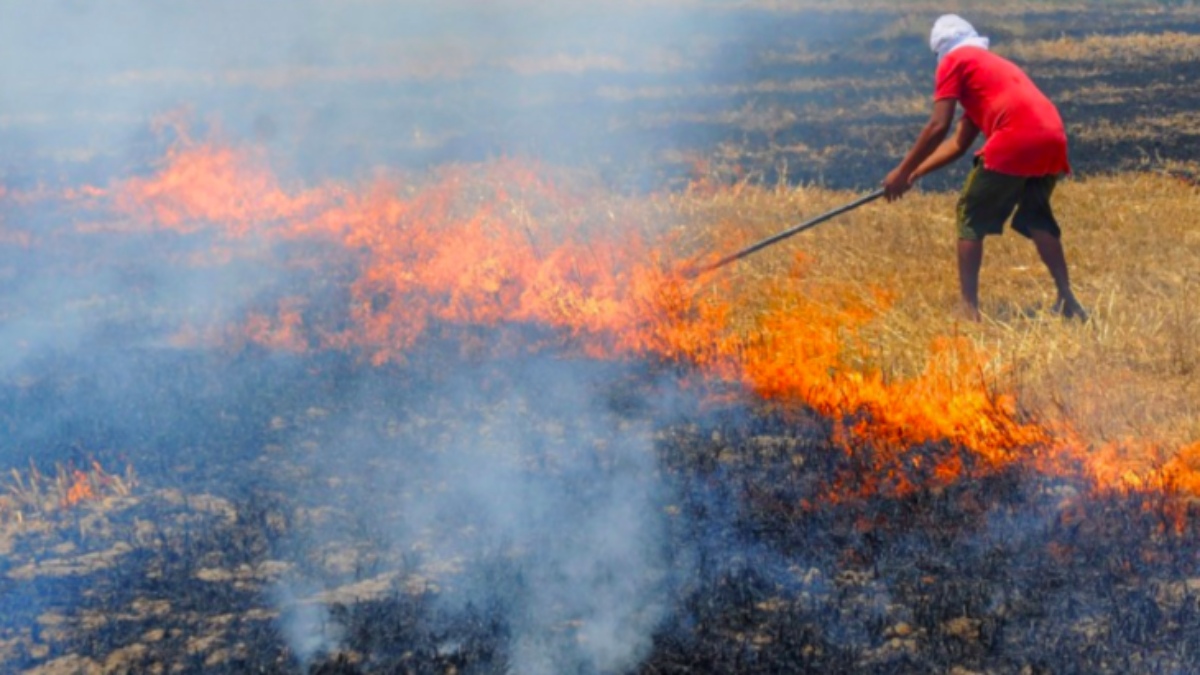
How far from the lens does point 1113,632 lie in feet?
11.6

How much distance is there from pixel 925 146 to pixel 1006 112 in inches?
15.8

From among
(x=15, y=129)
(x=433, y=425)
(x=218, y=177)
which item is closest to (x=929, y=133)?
(x=433, y=425)

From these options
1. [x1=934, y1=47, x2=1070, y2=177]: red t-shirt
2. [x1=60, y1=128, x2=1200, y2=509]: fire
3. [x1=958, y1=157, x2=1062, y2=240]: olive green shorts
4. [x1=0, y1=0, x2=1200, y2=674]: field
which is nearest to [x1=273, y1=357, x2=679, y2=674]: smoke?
[x1=0, y1=0, x2=1200, y2=674]: field

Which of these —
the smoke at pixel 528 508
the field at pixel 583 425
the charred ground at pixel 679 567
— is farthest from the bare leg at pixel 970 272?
the smoke at pixel 528 508

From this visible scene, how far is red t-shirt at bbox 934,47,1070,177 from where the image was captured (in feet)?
20.1

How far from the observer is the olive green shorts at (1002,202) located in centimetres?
626

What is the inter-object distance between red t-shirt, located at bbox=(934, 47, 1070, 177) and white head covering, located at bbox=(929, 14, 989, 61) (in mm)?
79

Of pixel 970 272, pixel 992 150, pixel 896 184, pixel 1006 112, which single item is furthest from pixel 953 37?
pixel 970 272

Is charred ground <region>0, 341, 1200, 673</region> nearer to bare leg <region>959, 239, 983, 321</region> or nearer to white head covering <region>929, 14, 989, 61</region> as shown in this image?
bare leg <region>959, 239, 983, 321</region>

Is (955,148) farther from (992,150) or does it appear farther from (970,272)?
(970,272)

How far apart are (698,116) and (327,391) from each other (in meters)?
10.8

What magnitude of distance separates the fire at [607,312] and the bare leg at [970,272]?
0.45 metres

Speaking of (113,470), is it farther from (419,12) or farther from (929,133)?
(419,12)

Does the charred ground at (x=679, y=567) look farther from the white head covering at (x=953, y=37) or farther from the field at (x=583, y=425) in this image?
the white head covering at (x=953, y=37)
